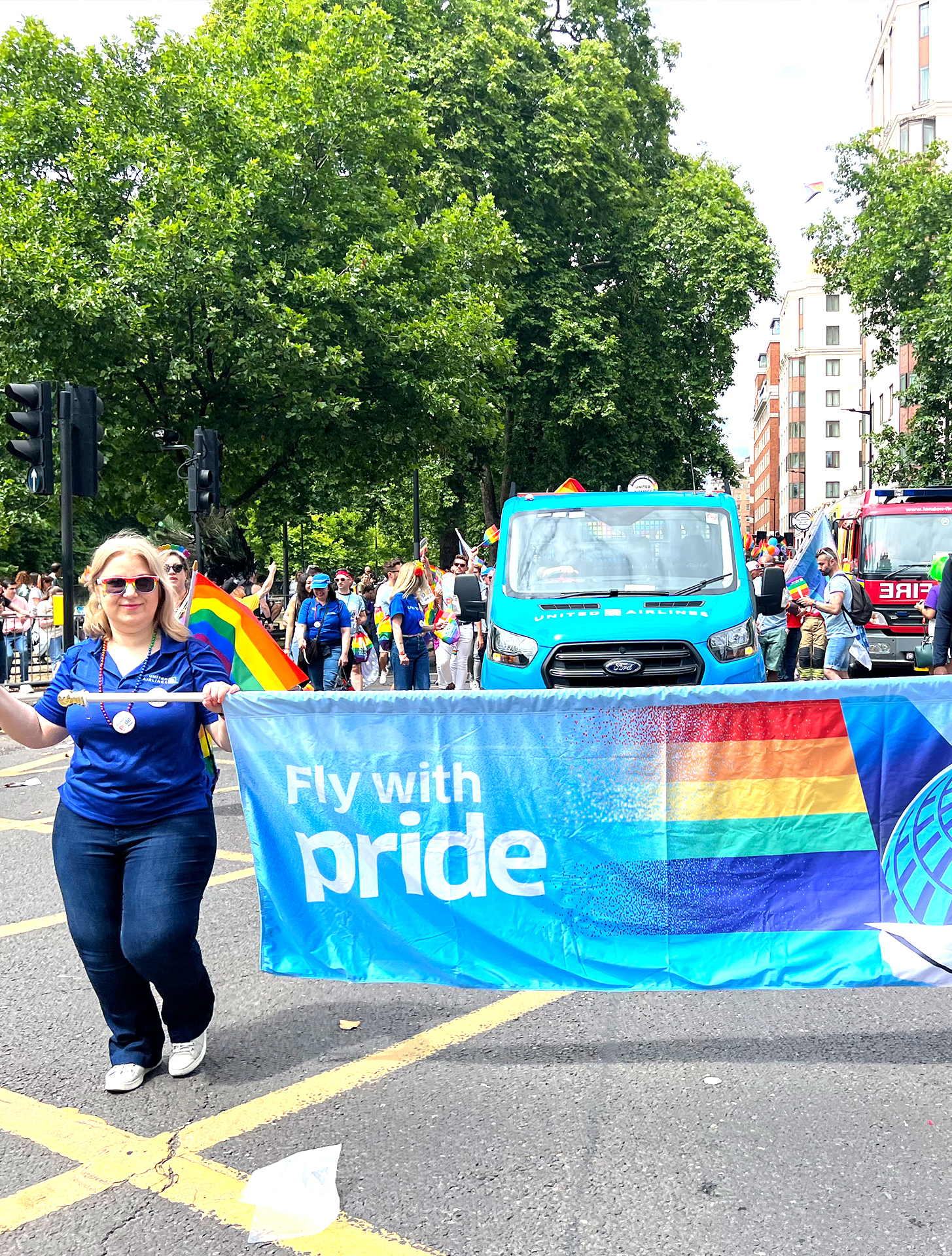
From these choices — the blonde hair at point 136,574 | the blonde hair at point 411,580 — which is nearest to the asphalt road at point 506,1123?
the blonde hair at point 136,574

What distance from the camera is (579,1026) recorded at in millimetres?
4691

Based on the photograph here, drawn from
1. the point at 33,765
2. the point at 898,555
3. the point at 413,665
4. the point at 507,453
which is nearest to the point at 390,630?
the point at 413,665

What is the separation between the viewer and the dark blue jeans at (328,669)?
13.2 metres

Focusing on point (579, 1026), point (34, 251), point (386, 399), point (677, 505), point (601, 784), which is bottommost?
point (579, 1026)

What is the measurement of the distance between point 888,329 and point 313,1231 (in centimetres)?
3604

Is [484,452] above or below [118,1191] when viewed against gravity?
above

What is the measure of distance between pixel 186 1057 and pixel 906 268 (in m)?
33.3

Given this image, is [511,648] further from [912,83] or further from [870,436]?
[912,83]

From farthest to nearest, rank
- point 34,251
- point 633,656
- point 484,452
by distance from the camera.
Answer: point 484,452 → point 34,251 → point 633,656

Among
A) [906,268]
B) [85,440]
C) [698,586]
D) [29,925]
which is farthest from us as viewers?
[906,268]

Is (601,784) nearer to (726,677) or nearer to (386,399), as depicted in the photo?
(726,677)

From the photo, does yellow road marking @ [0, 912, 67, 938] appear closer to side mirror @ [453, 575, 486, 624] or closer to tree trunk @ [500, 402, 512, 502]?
side mirror @ [453, 575, 486, 624]

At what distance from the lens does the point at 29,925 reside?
20.7 ft

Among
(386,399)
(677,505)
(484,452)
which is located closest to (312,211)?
(386,399)
